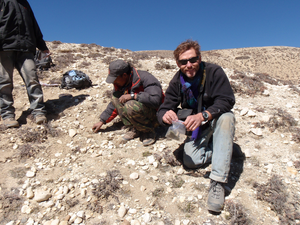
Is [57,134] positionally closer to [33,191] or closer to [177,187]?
[33,191]

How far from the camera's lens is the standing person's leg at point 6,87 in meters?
3.74

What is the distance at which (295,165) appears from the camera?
2787 mm

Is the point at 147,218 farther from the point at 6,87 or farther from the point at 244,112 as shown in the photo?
the point at 6,87

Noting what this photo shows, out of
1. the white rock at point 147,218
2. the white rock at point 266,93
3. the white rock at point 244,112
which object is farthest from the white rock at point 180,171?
the white rock at point 266,93

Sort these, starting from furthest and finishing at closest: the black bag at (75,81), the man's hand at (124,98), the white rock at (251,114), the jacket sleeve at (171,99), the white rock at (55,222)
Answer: the black bag at (75,81), the white rock at (251,114), the man's hand at (124,98), the jacket sleeve at (171,99), the white rock at (55,222)

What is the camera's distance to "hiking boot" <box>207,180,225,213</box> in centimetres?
215

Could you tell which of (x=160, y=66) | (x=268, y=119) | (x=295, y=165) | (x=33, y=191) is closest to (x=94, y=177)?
(x=33, y=191)

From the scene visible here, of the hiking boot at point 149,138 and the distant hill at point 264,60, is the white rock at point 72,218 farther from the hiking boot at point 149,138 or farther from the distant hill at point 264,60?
the distant hill at point 264,60

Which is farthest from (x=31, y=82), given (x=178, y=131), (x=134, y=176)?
(x=178, y=131)

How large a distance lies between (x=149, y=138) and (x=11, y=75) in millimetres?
2950

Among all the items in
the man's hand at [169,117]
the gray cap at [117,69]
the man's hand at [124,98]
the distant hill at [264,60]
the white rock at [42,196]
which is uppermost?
the gray cap at [117,69]

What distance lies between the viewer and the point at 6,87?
3818 mm

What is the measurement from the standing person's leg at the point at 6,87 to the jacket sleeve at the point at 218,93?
140 inches

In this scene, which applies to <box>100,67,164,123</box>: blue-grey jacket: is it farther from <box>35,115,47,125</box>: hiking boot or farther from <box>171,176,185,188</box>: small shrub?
<box>35,115,47,125</box>: hiking boot
